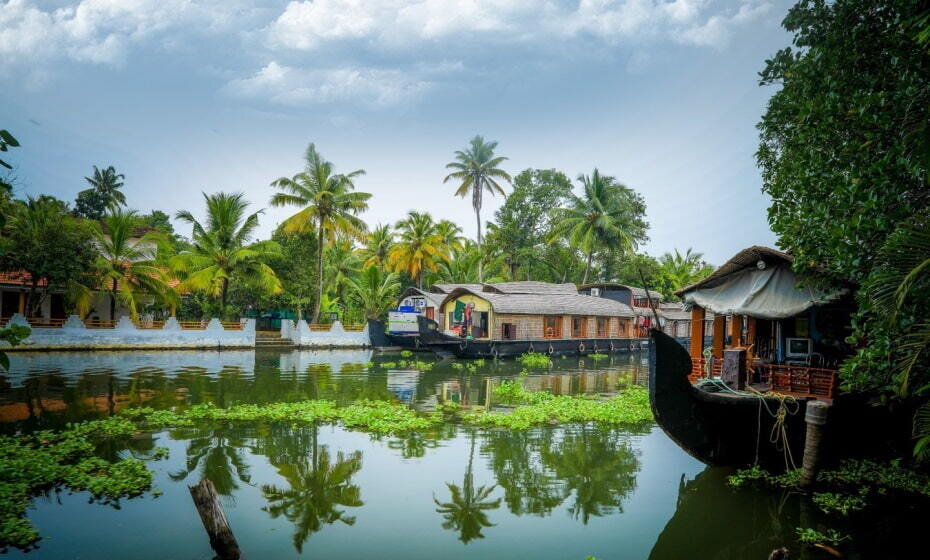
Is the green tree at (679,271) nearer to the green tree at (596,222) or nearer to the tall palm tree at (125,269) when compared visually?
the green tree at (596,222)

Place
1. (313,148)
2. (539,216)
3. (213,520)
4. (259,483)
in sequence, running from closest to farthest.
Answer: (213,520)
(259,483)
(313,148)
(539,216)

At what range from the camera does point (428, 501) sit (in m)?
6.73

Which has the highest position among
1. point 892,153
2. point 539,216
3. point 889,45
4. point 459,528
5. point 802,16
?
point 539,216

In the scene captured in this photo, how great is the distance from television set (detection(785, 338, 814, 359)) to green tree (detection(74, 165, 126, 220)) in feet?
146

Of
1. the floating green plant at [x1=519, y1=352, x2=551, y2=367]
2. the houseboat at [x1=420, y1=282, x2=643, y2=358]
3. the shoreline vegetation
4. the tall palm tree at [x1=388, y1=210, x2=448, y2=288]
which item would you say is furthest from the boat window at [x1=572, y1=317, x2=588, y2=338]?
the shoreline vegetation

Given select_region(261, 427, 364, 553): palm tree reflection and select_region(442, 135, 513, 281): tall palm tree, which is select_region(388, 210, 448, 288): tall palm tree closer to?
select_region(442, 135, 513, 281): tall palm tree

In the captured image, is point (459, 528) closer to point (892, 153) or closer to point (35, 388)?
point (892, 153)

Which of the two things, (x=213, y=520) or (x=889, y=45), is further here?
(x=889, y=45)

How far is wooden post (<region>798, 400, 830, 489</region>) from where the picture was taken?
6.69 meters

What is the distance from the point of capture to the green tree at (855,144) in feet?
17.6

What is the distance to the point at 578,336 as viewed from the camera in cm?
2962

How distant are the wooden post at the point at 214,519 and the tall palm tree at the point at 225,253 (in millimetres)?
23307

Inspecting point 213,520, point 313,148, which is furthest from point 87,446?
point 313,148

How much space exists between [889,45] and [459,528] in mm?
7158
